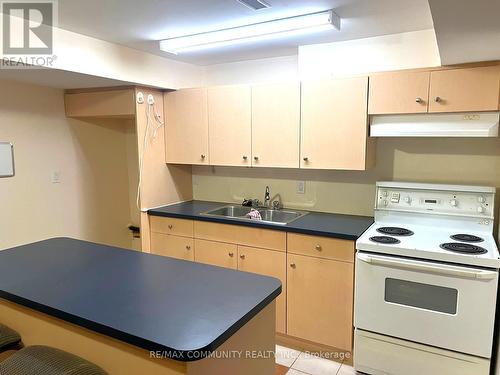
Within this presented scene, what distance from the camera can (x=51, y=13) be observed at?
2018 mm

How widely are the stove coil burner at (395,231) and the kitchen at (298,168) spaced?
54 millimetres

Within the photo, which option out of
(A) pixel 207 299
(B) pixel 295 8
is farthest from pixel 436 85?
(A) pixel 207 299

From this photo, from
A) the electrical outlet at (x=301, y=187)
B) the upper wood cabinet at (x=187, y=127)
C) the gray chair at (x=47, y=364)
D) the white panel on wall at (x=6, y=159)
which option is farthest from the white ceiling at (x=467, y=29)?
the upper wood cabinet at (x=187, y=127)

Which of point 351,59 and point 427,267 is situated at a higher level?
point 351,59

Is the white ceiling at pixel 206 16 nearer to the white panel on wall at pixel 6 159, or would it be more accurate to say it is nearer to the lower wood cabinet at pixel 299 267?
the white panel on wall at pixel 6 159

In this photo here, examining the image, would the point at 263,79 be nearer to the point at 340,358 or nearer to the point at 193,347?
the point at 340,358

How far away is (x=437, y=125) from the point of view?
7.53ft

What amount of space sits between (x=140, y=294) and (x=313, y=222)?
156cm

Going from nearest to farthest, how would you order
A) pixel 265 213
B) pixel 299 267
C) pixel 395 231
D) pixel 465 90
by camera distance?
pixel 465 90, pixel 395 231, pixel 299 267, pixel 265 213

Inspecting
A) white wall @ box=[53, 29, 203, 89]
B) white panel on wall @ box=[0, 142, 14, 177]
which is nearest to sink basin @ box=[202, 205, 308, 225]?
white wall @ box=[53, 29, 203, 89]

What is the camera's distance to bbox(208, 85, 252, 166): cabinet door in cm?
293

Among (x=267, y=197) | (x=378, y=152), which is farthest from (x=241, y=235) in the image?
(x=378, y=152)

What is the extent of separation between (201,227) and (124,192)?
4.27ft

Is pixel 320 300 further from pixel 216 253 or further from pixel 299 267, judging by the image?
pixel 216 253
